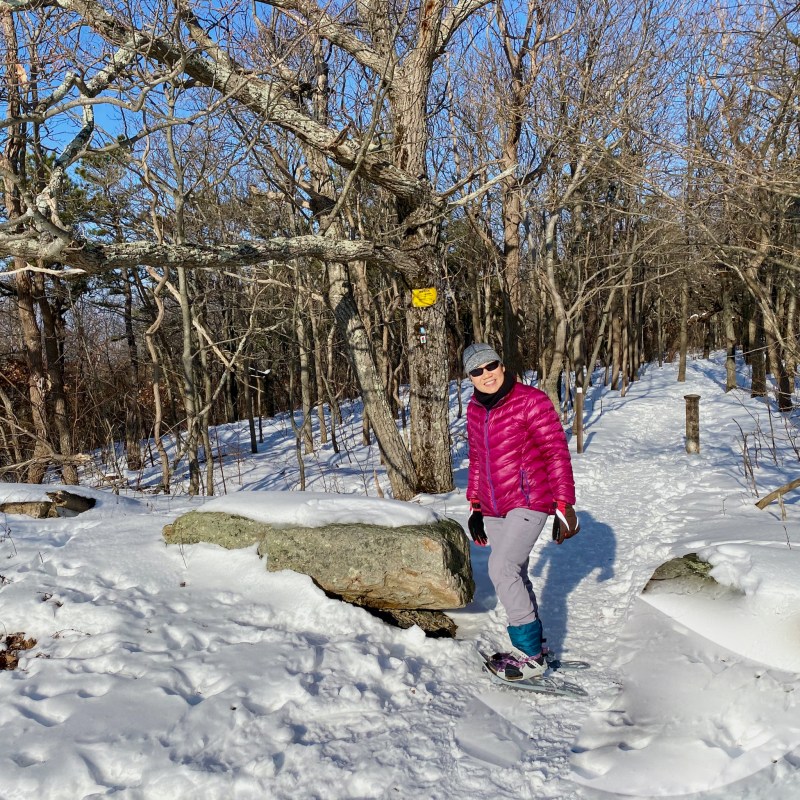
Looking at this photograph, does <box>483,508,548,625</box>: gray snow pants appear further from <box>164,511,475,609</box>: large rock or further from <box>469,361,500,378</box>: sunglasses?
<box>469,361,500,378</box>: sunglasses

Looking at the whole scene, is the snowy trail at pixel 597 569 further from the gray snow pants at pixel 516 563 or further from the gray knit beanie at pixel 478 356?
the gray knit beanie at pixel 478 356

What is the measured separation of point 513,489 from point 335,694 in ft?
4.65

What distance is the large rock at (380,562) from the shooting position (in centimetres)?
383

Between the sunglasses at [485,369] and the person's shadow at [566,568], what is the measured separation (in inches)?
70.4

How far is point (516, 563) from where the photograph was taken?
Result: 3.35m

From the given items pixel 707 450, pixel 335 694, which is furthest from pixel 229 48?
pixel 707 450

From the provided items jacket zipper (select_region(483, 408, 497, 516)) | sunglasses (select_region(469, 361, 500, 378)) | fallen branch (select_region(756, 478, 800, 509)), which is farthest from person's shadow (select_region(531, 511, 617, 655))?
sunglasses (select_region(469, 361, 500, 378))

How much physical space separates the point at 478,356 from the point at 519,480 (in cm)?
74

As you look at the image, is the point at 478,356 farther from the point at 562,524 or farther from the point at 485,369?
the point at 562,524

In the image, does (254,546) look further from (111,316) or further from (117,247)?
(111,316)

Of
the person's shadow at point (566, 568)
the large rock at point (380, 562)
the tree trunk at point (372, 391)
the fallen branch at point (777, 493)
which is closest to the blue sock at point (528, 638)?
the person's shadow at point (566, 568)

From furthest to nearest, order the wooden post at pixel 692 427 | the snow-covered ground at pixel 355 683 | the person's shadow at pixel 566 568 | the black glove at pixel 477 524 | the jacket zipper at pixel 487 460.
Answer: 1. the wooden post at pixel 692 427
2. the person's shadow at pixel 566 568
3. the black glove at pixel 477 524
4. the jacket zipper at pixel 487 460
5. the snow-covered ground at pixel 355 683

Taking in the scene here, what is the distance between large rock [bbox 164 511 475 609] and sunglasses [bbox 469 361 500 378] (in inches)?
47.0

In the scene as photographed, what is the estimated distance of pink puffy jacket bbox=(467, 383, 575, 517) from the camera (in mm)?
3328
